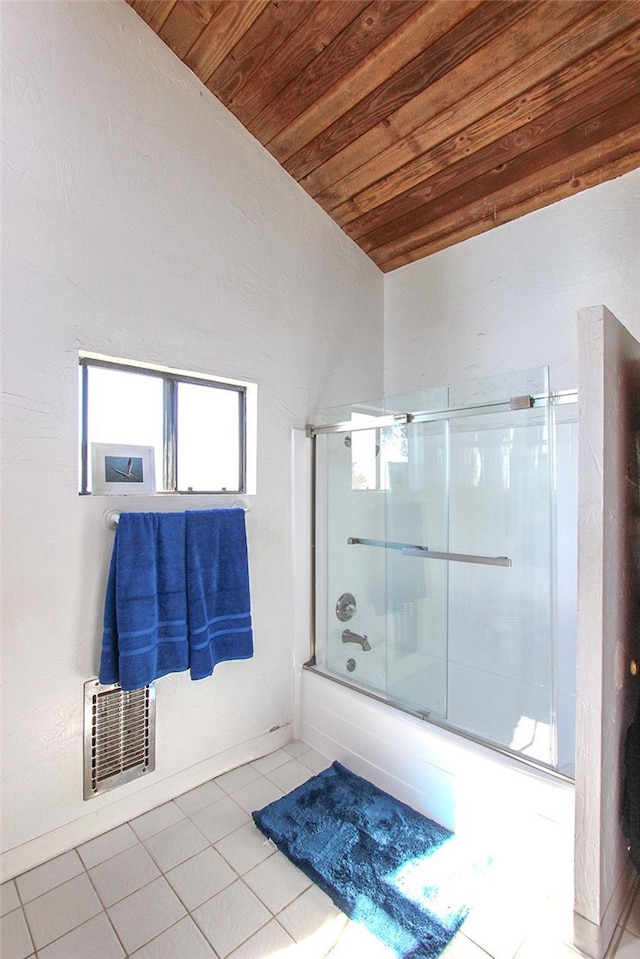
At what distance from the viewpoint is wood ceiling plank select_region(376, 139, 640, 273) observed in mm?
1734

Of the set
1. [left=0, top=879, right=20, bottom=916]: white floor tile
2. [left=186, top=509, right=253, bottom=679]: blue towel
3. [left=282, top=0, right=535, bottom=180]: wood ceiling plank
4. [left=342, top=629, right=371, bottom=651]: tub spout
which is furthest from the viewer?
[left=342, top=629, right=371, bottom=651]: tub spout

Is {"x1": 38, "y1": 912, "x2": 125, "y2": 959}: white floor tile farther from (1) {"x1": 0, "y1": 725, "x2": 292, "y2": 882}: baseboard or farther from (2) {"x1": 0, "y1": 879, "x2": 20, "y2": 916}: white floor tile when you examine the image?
(1) {"x1": 0, "y1": 725, "x2": 292, "y2": 882}: baseboard

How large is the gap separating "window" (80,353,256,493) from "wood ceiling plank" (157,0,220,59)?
1216mm

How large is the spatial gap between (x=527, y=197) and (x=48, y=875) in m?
3.05

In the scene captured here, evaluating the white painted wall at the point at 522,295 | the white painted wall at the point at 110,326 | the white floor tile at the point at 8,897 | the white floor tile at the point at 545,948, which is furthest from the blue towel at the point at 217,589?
the white painted wall at the point at 522,295

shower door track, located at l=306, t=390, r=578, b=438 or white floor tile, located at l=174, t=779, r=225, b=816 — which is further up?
shower door track, located at l=306, t=390, r=578, b=438

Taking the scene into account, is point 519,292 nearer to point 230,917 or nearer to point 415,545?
point 415,545

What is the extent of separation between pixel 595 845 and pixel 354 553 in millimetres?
1457

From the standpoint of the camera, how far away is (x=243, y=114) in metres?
1.95

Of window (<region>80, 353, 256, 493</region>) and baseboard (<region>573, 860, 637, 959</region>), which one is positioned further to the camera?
window (<region>80, 353, 256, 493</region>)

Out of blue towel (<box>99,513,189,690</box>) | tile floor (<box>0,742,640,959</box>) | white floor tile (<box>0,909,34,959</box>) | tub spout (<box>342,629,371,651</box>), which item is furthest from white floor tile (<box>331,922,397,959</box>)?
tub spout (<box>342,629,371,651</box>)

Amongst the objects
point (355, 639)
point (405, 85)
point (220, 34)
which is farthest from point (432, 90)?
point (355, 639)

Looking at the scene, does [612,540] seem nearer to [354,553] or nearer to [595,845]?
[595,845]

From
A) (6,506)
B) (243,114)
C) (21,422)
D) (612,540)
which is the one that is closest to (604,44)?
(243,114)
